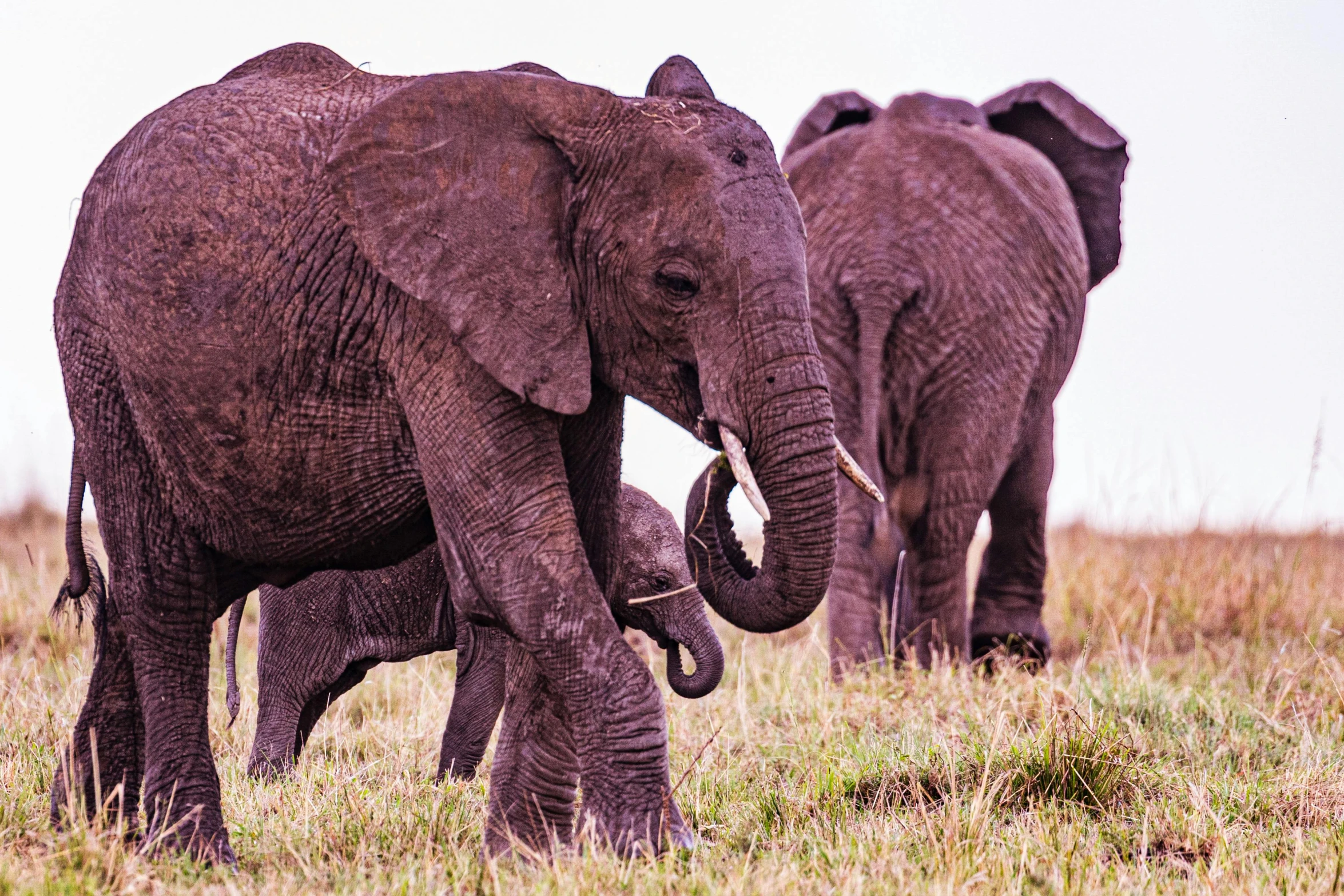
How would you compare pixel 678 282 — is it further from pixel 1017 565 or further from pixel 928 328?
pixel 1017 565

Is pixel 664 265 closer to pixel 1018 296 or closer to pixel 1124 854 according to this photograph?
pixel 1124 854

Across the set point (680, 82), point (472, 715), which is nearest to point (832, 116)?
point (472, 715)

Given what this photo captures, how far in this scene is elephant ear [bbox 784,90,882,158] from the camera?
8930 mm

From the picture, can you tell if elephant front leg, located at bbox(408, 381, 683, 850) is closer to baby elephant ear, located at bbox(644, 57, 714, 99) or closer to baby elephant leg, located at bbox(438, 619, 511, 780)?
baby elephant ear, located at bbox(644, 57, 714, 99)

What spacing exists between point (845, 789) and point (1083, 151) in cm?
514

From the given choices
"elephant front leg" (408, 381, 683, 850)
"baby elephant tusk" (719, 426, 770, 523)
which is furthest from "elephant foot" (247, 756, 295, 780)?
"baby elephant tusk" (719, 426, 770, 523)

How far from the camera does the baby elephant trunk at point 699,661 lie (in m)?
5.84

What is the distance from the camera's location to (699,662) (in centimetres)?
600

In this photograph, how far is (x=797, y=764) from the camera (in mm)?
5664

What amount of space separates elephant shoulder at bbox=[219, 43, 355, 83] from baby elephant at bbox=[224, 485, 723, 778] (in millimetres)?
2135

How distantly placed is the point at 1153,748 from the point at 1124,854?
1315mm

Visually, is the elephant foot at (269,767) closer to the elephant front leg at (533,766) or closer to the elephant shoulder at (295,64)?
the elephant front leg at (533,766)

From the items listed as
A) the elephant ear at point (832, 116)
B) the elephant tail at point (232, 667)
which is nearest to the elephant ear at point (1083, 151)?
the elephant ear at point (832, 116)

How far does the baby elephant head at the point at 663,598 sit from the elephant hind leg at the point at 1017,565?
3060 mm
